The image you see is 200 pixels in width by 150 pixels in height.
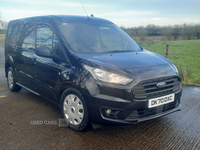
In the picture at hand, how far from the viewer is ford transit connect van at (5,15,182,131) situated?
9.72ft

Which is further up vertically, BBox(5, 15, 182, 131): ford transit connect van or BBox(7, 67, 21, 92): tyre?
BBox(5, 15, 182, 131): ford transit connect van

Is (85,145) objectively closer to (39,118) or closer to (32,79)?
(39,118)

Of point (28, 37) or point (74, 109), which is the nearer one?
point (74, 109)

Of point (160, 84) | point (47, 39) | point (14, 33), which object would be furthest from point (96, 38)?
point (14, 33)

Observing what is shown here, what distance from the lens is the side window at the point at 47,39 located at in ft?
12.5

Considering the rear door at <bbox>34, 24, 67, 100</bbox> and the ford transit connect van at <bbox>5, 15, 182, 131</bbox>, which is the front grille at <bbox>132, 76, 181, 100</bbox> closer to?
the ford transit connect van at <bbox>5, 15, 182, 131</bbox>

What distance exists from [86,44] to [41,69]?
1.06 metres

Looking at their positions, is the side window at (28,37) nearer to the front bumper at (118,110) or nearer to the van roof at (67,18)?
the van roof at (67,18)

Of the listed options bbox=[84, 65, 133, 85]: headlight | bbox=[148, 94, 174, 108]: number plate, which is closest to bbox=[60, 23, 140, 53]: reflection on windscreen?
bbox=[84, 65, 133, 85]: headlight

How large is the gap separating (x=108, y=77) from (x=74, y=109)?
Answer: 2.74ft

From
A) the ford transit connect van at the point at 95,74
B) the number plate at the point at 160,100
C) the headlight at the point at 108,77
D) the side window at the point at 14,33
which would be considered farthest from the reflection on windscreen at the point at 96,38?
the side window at the point at 14,33

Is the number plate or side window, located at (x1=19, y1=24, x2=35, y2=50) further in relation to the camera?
side window, located at (x1=19, y1=24, x2=35, y2=50)

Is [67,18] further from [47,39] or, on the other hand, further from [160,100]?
[160,100]

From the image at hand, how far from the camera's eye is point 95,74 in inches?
120
